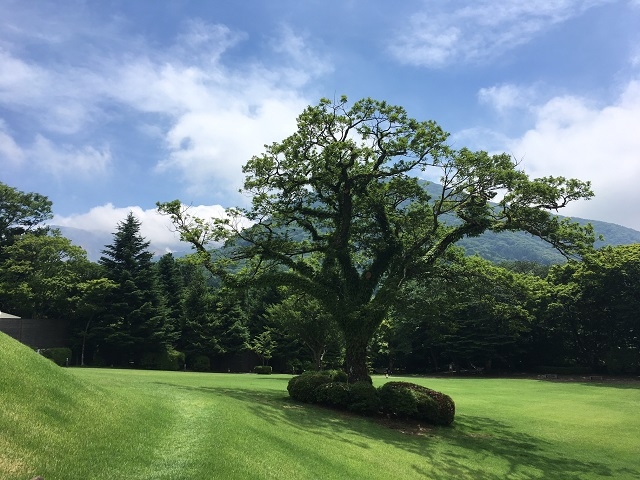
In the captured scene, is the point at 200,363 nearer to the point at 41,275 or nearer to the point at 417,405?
the point at 41,275

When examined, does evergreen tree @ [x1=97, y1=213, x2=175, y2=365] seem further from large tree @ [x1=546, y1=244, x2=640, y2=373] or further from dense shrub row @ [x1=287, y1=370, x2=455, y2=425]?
large tree @ [x1=546, y1=244, x2=640, y2=373]

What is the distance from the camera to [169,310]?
46.8 metres

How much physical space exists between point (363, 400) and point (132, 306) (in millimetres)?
32743

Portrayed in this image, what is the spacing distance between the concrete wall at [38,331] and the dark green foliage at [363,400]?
33.2m

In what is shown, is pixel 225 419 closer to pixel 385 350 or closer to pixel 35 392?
pixel 35 392

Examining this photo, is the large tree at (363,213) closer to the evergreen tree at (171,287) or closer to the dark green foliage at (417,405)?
the dark green foliage at (417,405)

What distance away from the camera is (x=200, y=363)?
48094 mm

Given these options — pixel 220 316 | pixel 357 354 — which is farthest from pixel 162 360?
pixel 357 354

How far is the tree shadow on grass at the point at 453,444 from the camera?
490 inches

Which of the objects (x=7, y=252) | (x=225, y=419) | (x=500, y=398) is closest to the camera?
(x=225, y=419)

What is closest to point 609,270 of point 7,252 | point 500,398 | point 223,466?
point 500,398

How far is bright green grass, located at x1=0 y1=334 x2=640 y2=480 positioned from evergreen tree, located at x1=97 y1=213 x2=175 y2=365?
27807 mm

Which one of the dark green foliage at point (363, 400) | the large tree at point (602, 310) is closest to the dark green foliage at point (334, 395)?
the dark green foliage at point (363, 400)

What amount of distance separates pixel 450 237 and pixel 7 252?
45.9 m
